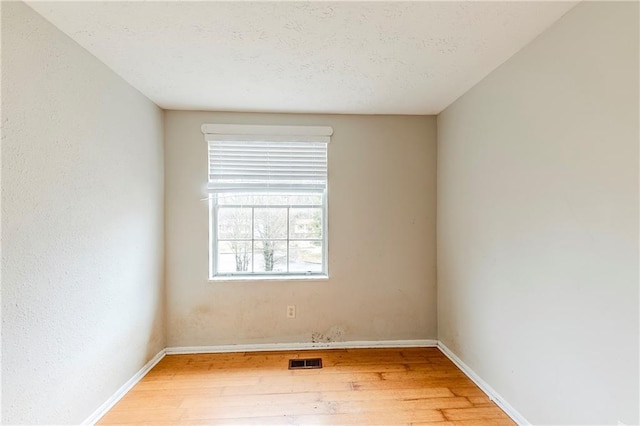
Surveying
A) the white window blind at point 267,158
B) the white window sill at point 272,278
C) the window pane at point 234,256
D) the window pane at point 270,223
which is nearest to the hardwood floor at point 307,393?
the white window sill at point 272,278

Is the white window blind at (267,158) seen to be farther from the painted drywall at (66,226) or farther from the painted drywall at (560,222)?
the painted drywall at (560,222)

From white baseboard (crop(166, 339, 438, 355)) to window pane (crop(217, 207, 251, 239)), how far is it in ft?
3.35

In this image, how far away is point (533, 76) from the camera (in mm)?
1639

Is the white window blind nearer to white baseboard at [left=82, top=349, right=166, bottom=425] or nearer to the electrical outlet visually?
the electrical outlet

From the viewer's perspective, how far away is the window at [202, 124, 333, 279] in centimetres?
275

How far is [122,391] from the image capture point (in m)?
2.05

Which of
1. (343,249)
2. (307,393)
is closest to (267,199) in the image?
(343,249)

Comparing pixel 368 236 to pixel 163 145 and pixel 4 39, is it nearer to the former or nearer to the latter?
pixel 163 145

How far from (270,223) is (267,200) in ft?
0.74

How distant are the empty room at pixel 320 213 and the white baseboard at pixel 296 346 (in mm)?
22

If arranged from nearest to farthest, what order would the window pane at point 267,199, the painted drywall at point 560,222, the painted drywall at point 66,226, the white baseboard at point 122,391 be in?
the painted drywall at point 560,222 < the painted drywall at point 66,226 < the white baseboard at point 122,391 < the window pane at point 267,199

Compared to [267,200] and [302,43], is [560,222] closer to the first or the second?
[302,43]

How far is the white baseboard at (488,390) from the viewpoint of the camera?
5.84 ft

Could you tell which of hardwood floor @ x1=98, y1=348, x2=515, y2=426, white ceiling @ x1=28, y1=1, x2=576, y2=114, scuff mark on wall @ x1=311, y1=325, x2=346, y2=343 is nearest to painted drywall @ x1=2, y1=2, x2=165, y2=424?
white ceiling @ x1=28, y1=1, x2=576, y2=114
